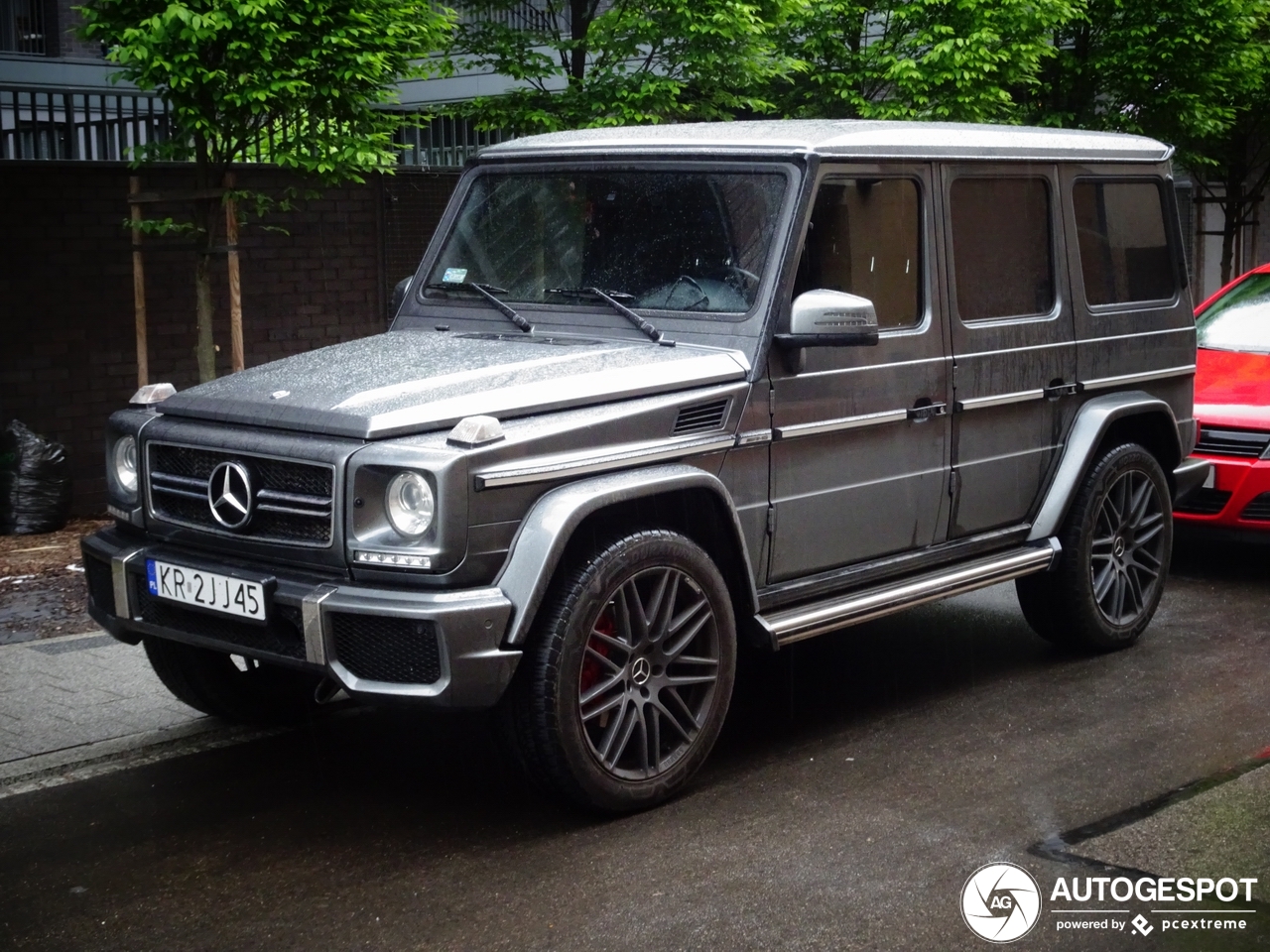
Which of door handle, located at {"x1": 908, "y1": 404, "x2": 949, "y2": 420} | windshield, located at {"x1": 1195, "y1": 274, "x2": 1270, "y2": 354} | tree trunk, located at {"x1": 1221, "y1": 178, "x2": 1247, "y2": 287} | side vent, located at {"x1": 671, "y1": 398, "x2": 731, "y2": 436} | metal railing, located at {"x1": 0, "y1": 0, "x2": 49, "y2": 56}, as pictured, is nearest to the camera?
side vent, located at {"x1": 671, "y1": 398, "x2": 731, "y2": 436}

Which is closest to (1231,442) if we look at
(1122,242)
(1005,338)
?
(1122,242)

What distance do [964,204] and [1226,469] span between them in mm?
2875

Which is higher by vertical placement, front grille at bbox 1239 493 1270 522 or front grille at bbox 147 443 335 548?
front grille at bbox 147 443 335 548

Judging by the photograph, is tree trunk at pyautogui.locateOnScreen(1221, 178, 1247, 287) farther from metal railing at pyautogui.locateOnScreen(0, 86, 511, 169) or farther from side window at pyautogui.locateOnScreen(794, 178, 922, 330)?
side window at pyautogui.locateOnScreen(794, 178, 922, 330)

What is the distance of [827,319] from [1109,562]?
2.36m

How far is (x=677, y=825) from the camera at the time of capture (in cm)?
484

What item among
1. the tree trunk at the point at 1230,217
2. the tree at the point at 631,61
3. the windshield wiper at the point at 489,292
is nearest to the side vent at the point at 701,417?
the windshield wiper at the point at 489,292

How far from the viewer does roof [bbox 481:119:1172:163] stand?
5.55 meters

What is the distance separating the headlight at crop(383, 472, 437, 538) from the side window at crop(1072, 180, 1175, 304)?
11.1ft

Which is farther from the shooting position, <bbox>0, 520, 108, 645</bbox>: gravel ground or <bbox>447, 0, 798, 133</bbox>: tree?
<bbox>447, 0, 798, 133</bbox>: tree

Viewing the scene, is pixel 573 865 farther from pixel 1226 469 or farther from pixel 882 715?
pixel 1226 469

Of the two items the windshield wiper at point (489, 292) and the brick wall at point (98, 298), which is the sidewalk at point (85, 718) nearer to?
the windshield wiper at point (489, 292)

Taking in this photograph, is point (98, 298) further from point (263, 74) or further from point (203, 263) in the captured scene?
point (263, 74)

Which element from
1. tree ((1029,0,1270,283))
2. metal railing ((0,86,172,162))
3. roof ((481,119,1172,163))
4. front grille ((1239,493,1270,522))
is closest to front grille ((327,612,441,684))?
roof ((481,119,1172,163))
